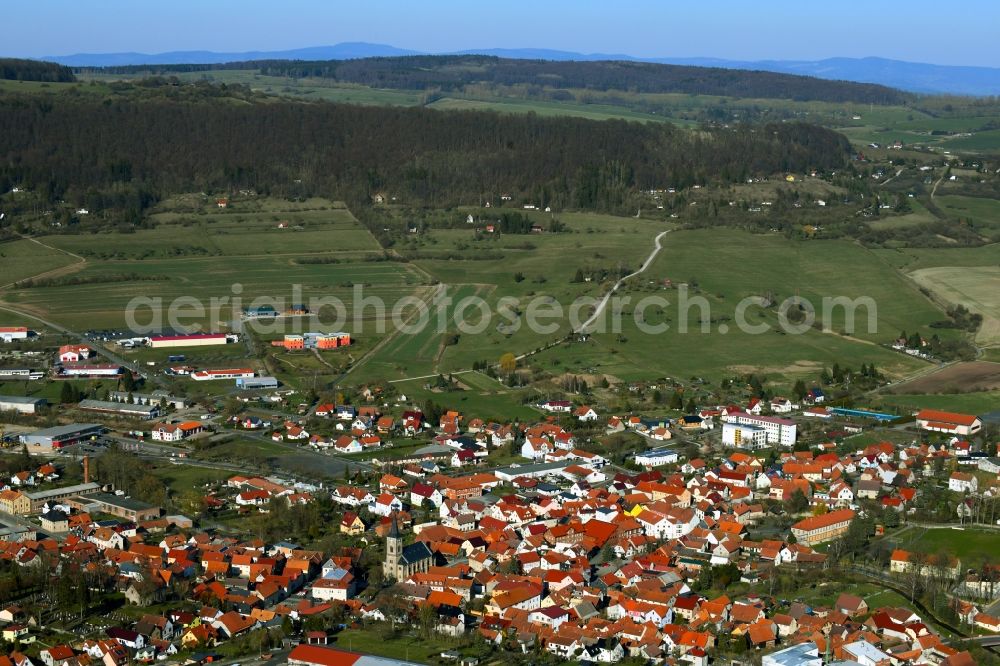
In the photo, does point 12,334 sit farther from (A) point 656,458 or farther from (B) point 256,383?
(A) point 656,458

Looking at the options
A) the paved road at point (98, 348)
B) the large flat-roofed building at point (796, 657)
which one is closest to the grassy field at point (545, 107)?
the paved road at point (98, 348)

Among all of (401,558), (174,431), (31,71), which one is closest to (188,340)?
(174,431)

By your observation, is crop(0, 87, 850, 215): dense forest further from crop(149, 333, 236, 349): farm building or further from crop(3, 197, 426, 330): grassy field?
crop(149, 333, 236, 349): farm building

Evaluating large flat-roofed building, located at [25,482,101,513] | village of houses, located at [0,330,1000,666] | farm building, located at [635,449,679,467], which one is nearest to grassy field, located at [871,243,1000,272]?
village of houses, located at [0,330,1000,666]

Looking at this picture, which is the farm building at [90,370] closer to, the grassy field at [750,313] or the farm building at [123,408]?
the farm building at [123,408]

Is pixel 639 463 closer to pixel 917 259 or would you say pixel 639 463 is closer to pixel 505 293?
pixel 505 293

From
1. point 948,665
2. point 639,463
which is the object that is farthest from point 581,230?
point 948,665
